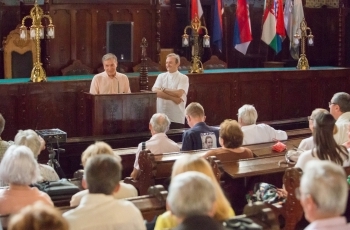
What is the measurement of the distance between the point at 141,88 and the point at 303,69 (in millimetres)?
3394

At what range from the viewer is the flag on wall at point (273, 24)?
37.2 feet

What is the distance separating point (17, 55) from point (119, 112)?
2.38 metres

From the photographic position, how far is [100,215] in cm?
317

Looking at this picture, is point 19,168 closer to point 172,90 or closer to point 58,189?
point 58,189

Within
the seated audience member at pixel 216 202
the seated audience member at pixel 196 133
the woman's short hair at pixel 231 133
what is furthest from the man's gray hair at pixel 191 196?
the seated audience member at pixel 196 133

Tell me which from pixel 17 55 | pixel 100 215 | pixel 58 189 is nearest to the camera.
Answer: pixel 100 215

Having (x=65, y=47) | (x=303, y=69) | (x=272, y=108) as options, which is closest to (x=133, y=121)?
(x=65, y=47)

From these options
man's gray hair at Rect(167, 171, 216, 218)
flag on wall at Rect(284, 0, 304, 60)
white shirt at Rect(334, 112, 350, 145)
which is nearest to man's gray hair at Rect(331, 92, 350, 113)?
white shirt at Rect(334, 112, 350, 145)

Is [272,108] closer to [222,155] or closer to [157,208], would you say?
[222,155]

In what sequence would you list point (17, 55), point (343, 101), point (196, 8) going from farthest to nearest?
1. point (196, 8)
2. point (17, 55)
3. point (343, 101)

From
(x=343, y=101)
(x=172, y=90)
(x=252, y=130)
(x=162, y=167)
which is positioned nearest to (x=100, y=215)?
(x=162, y=167)

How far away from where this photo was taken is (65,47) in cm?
968

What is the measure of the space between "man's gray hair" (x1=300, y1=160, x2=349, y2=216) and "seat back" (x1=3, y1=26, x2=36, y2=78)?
23.4 feet

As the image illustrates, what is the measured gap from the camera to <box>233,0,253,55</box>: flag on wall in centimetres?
1113
